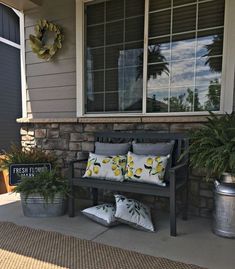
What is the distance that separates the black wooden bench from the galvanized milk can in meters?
0.35

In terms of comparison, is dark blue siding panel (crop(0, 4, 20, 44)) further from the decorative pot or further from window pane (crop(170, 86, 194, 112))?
the decorative pot

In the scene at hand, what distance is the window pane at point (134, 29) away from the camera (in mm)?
2973

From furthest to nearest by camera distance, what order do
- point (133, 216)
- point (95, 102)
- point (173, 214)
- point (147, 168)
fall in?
point (95, 102)
point (147, 168)
point (133, 216)
point (173, 214)

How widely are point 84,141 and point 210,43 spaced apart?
1.88 m

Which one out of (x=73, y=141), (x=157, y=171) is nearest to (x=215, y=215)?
(x=157, y=171)

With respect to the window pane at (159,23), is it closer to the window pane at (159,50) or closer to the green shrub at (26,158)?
the window pane at (159,50)

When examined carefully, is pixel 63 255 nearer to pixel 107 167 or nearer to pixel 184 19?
pixel 107 167

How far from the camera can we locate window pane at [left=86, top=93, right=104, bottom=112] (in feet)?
10.8

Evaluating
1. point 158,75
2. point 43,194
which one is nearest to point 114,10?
point 158,75

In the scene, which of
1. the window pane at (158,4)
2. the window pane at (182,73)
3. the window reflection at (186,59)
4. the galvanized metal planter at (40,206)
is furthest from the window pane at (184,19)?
the galvanized metal planter at (40,206)

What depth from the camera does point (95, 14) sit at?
10.6 feet

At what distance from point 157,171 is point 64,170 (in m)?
1.61

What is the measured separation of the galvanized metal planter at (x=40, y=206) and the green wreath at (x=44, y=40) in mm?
1932

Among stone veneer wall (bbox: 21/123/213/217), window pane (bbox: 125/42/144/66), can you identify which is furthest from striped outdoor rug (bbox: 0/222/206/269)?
window pane (bbox: 125/42/144/66)
